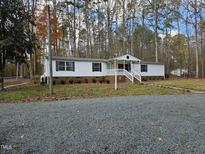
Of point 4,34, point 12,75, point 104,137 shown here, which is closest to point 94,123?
point 104,137

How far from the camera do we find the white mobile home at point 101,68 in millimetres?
26141

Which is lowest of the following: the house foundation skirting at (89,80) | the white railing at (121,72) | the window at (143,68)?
the house foundation skirting at (89,80)

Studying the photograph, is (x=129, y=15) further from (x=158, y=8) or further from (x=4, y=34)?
(x=4, y=34)

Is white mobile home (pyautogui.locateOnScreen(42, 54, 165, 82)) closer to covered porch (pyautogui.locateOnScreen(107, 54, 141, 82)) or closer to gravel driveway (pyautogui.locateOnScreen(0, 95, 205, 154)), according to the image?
covered porch (pyautogui.locateOnScreen(107, 54, 141, 82))

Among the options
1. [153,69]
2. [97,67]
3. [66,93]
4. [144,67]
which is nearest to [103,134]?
[66,93]

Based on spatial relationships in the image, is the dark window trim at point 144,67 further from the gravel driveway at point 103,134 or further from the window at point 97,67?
the gravel driveway at point 103,134

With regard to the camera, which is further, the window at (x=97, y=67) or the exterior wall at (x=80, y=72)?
the window at (x=97, y=67)

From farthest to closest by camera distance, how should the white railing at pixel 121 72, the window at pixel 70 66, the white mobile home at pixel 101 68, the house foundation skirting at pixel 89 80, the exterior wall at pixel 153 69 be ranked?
→ 1. the exterior wall at pixel 153 69
2. the white railing at pixel 121 72
3. the window at pixel 70 66
4. the white mobile home at pixel 101 68
5. the house foundation skirting at pixel 89 80

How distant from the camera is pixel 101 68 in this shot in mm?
29422

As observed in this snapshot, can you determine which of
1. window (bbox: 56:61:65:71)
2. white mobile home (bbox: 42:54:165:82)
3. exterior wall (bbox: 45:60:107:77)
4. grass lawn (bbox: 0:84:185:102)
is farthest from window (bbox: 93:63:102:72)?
grass lawn (bbox: 0:84:185:102)

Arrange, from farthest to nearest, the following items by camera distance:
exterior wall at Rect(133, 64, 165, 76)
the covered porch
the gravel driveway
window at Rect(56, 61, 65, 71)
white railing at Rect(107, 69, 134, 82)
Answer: exterior wall at Rect(133, 64, 165, 76) → the covered porch → white railing at Rect(107, 69, 134, 82) → window at Rect(56, 61, 65, 71) → the gravel driveway

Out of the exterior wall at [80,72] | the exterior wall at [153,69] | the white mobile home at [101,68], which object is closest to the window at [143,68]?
the white mobile home at [101,68]

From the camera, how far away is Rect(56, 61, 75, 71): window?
25913 millimetres

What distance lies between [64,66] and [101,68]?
5.01 metres
